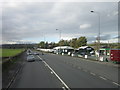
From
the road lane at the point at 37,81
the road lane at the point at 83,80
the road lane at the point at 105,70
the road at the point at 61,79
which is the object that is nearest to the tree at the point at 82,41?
the road lane at the point at 105,70

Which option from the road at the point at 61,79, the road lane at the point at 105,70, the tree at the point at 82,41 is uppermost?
the tree at the point at 82,41

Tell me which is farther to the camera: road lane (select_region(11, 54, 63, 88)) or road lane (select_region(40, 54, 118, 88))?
road lane (select_region(11, 54, 63, 88))

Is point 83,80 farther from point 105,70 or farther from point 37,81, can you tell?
point 105,70

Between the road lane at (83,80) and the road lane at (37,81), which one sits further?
the road lane at (37,81)

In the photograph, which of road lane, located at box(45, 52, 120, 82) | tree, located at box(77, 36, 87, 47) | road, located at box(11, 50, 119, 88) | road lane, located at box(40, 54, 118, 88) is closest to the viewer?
road lane, located at box(40, 54, 118, 88)

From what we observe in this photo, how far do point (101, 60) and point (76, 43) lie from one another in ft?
330

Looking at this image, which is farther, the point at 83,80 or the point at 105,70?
the point at 105,70

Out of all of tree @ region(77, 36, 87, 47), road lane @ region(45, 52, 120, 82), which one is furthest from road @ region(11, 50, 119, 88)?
tree @ region(77, 36, 87, 47)

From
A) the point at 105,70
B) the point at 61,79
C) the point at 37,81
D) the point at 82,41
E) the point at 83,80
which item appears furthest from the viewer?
the point at 82,41

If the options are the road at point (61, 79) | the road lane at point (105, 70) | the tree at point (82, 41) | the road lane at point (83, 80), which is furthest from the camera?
the tree at point (82, 41)

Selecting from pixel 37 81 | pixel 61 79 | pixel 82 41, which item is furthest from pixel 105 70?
pixel 82 41

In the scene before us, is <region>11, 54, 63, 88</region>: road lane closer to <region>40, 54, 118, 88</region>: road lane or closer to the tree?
<region>40, 54, 118, 88</region>: road lane

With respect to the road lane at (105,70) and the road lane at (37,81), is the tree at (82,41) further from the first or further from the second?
the road lane at (37,81)

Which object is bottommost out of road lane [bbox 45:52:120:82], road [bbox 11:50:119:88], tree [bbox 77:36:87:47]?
road lane [bbox 45:52:120:82]
